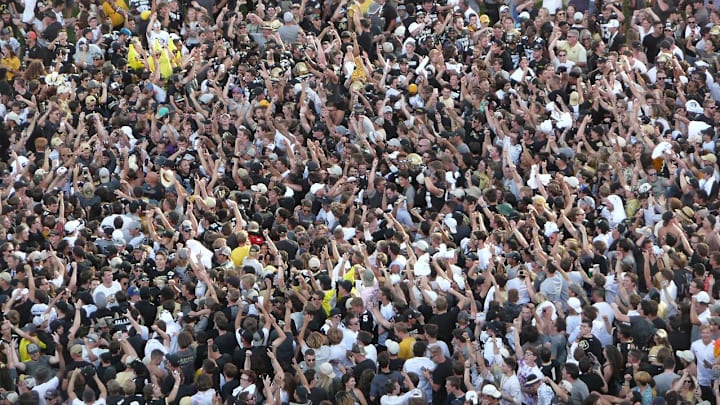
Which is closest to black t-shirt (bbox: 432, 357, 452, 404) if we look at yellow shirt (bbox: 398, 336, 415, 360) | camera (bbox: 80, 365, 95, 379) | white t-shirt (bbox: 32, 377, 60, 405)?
yellow shirt (bbox: 398, 336, 415, 360)

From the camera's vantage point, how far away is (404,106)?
25531mm

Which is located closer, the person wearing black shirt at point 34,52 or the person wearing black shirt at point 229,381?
the person wearing black shirt at point 229,381

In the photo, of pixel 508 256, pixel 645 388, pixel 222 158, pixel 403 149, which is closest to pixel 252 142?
pixel 222 158

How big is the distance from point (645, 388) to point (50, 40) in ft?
50.9

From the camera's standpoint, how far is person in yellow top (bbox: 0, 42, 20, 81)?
28.0 m

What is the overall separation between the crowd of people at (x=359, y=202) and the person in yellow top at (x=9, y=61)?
0.14ft

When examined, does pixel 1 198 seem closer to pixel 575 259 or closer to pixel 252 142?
pixel 252 142

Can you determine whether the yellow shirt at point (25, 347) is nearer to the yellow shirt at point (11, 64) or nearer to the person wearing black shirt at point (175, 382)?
the person wearing black shirt at point (175, 382)

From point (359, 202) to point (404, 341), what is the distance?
15.6ft

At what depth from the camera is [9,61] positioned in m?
28.1

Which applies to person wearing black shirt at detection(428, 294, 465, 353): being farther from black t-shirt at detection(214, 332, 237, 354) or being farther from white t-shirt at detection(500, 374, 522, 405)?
black t-shirt at detection(214, 332, 237, 354)

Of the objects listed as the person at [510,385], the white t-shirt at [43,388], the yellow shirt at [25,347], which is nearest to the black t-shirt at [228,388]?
the white t-shirt at [43,388]

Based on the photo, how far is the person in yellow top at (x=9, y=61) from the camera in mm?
28000

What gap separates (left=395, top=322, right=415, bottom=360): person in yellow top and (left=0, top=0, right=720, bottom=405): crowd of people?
3 cm
